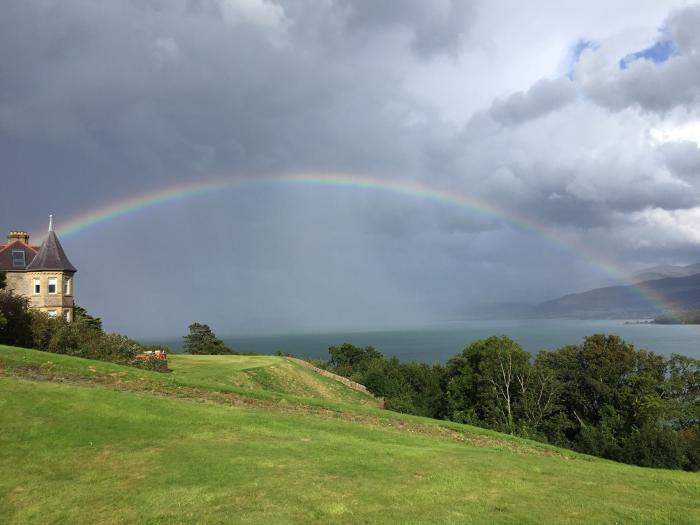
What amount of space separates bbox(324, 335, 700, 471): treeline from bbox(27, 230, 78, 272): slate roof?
127ft

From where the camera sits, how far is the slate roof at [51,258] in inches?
1754

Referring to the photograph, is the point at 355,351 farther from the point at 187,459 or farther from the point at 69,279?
the point at 187,459

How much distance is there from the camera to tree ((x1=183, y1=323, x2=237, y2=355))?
97812 millimetres

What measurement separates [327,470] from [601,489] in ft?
22.6

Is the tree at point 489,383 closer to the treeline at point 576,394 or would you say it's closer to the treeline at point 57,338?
the treeline at point 576,394

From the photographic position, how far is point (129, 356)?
31.4m

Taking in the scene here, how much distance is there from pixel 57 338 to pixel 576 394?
183 feet

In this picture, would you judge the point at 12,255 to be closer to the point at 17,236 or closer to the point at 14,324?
the point at 17,236

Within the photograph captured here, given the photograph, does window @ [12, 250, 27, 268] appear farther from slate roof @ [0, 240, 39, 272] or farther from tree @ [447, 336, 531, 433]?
tree @ [447, 336, 531, 433]

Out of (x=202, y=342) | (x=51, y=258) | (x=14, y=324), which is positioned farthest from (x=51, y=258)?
(x=202, y=342)

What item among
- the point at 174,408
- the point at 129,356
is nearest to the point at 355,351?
the point at 129,356

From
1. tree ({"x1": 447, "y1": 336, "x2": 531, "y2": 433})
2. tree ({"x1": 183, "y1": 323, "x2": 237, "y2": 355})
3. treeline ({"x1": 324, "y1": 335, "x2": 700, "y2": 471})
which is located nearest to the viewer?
treeline ({"x1": 324, "y1": 335, "x2": 700, "y2": 471})

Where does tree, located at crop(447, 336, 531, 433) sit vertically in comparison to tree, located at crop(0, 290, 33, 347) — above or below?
below

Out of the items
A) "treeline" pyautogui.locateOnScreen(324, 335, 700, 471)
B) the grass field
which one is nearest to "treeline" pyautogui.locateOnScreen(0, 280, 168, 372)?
the grass field
